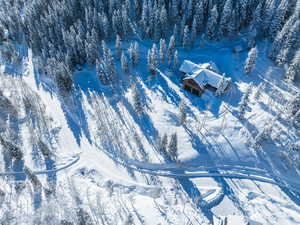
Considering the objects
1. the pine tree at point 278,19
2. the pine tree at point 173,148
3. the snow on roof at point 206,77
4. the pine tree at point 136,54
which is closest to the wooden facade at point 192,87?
the snow on roof at point 206,77

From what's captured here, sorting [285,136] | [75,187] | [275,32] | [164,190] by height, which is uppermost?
[275,32]

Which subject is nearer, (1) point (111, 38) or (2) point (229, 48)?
(2) point (229, 48)

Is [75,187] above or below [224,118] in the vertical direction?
below

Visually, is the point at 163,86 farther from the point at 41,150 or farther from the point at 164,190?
the point at 41,150

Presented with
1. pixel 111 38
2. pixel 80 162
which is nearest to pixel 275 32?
pixel 111 38

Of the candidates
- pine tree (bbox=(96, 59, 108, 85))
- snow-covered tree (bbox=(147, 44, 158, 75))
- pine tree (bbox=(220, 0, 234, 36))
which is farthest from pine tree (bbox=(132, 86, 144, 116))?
pine tree (bbox=(220, 0, 234, 36))

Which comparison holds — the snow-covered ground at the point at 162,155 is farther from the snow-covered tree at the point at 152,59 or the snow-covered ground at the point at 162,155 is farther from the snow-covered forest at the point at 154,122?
the snow-covered tree at the point at 152,59

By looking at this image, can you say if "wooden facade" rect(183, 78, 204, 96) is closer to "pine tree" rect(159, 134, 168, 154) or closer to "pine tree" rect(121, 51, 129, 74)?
"pine tree" rect(159, 134, 168, 154)
